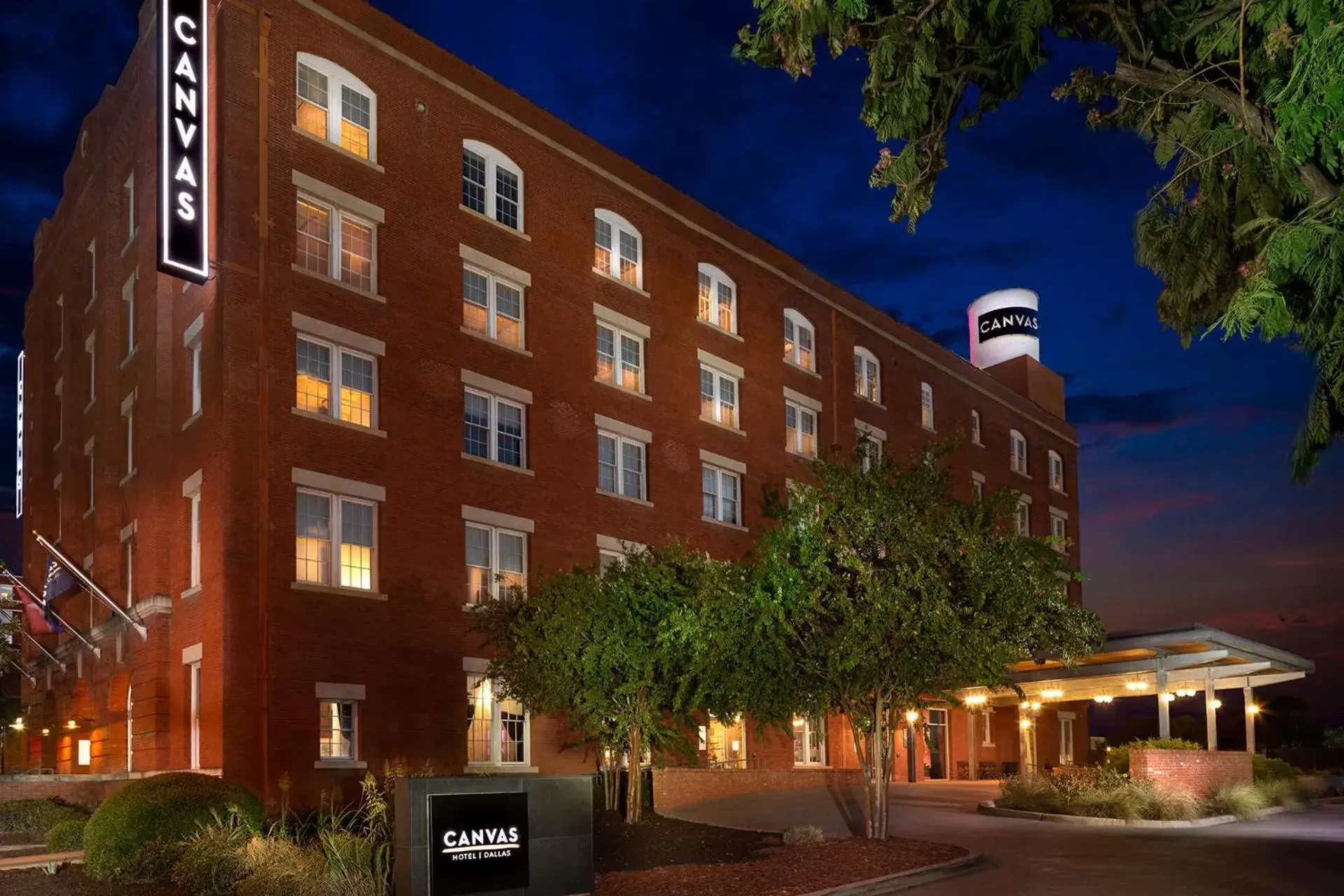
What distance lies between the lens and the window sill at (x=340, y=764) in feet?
88.6

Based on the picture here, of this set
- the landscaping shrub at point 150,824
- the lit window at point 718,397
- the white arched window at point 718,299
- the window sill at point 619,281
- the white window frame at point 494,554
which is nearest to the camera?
the landscaping shrub at point 150,824

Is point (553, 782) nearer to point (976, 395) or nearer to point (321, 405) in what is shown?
point (321, 405)

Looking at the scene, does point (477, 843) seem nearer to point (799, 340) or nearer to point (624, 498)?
point (624, 498)

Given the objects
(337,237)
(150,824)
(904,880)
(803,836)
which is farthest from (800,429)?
(150,824)

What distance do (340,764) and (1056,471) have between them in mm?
47089

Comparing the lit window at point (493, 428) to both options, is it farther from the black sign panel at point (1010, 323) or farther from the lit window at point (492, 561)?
the black sign panel at point (1010, 323)

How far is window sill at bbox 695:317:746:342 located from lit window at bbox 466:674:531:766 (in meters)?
14.0

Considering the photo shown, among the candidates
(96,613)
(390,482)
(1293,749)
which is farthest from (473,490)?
(1293,749)

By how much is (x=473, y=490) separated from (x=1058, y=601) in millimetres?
14786

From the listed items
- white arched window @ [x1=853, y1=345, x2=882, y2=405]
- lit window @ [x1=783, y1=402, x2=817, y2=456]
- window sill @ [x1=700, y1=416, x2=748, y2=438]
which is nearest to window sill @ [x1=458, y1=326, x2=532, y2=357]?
window sill @ [x1=700, y1=416, x2=748, y2=438]

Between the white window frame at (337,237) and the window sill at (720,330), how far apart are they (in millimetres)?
12435

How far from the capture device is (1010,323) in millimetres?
70125

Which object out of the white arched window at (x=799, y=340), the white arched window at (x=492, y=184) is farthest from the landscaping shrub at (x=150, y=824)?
the white arched window at (x=799, y=340)

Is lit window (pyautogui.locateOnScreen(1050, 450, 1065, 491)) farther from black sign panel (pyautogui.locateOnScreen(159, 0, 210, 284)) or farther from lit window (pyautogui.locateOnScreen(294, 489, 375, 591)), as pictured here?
black sign panel (pyautogui.locateOnScreen(159, 0, 210, 284))
